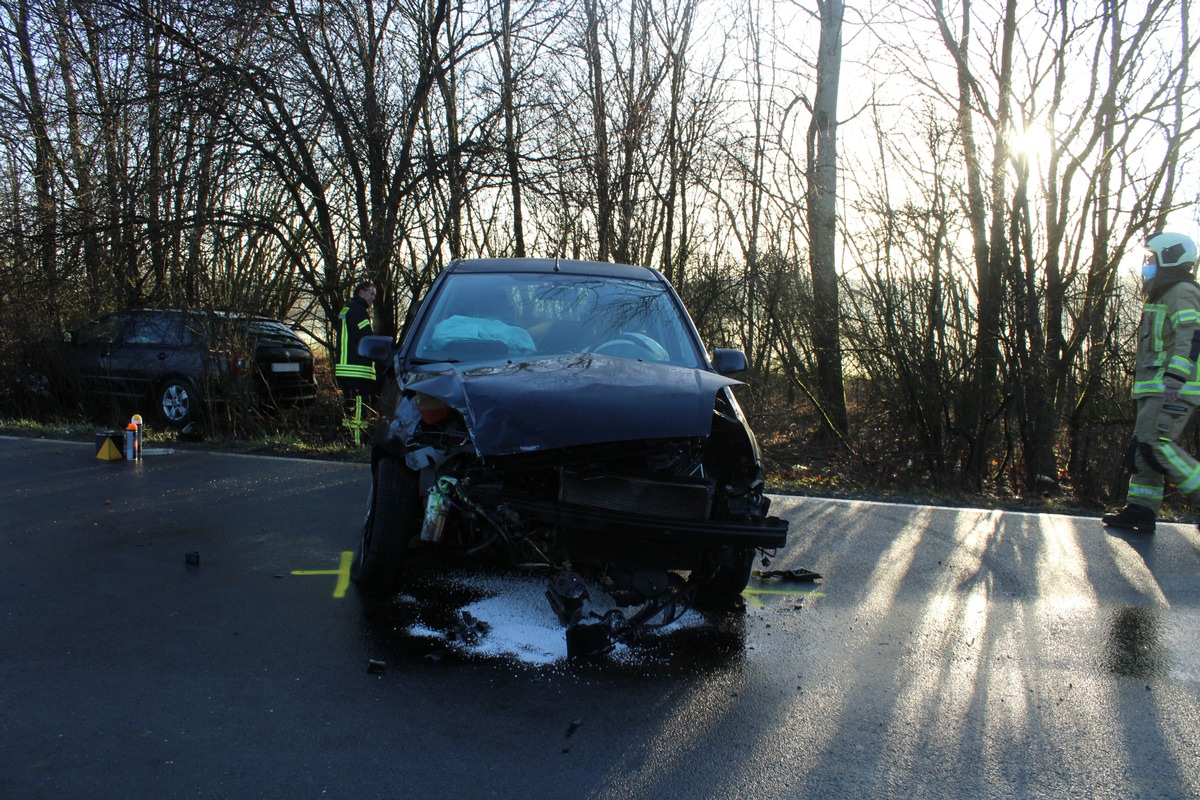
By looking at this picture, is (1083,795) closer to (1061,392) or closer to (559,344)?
(559,344)

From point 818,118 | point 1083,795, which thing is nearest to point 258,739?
point 1083,795

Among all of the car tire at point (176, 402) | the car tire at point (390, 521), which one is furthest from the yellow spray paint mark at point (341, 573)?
the car tire at point (176, 402)

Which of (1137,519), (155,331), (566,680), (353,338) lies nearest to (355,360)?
(353,338)

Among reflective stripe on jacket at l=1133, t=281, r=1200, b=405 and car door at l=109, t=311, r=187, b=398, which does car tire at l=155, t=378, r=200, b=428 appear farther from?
reflective stripe on jacket at l=1133, t=281, r=1200, b=405

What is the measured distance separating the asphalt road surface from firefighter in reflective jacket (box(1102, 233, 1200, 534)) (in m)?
0.74

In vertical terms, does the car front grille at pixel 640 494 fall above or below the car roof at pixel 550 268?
below

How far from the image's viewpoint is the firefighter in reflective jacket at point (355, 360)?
10617 mm

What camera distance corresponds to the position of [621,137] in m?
12.6

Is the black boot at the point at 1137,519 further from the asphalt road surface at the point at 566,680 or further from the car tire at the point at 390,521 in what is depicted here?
the car tire at the point at 390,521

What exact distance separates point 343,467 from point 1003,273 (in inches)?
266

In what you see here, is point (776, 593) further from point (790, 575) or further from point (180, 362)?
point (180, 362)

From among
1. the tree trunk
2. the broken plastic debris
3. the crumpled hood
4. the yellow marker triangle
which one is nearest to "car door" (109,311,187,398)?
the yellow marker triangle

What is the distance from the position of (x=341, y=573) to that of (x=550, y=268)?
2.25 metres

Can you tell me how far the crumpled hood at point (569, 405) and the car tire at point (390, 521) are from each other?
454 mm
